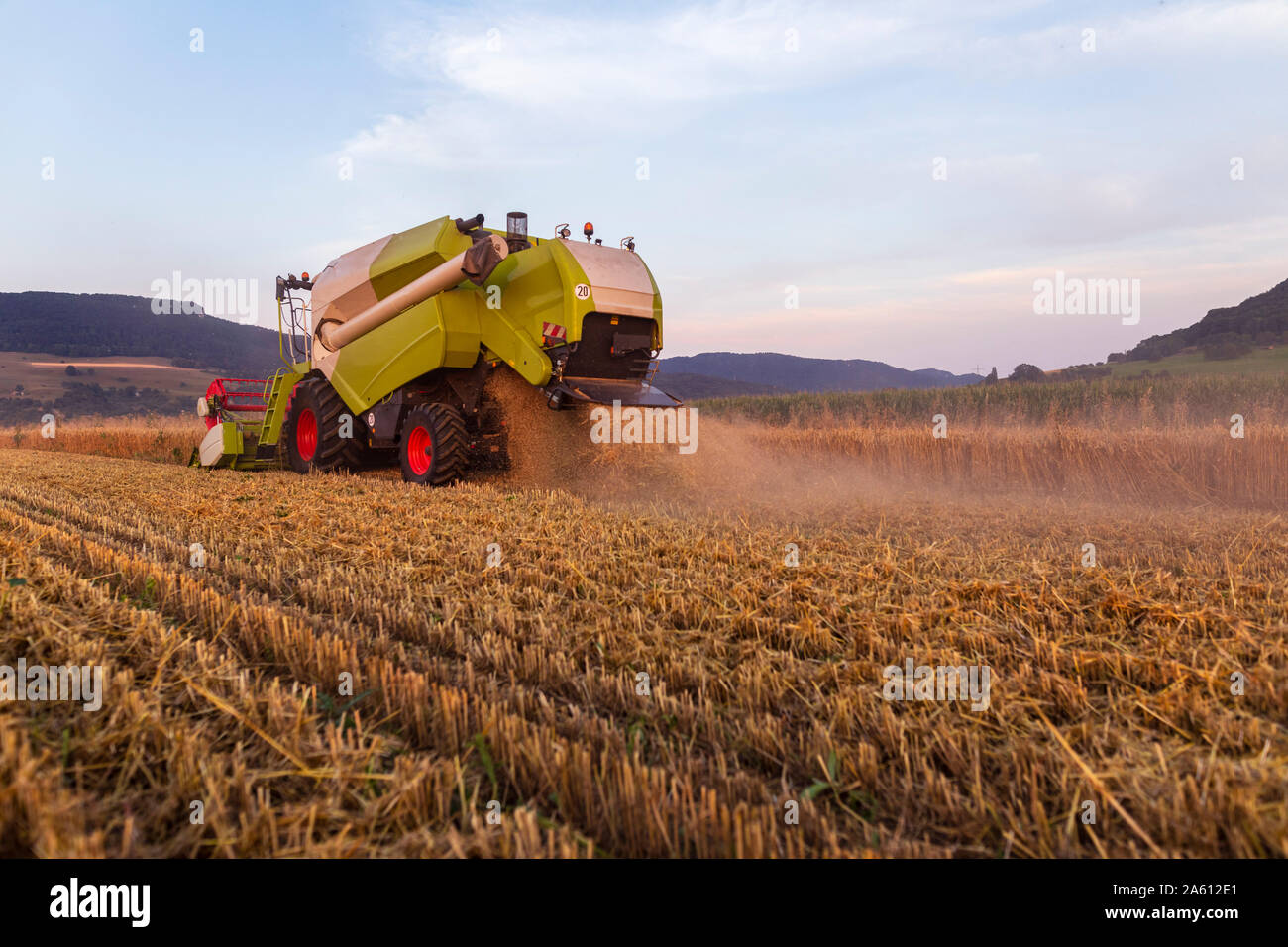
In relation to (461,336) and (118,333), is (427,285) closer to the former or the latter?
(461,336)

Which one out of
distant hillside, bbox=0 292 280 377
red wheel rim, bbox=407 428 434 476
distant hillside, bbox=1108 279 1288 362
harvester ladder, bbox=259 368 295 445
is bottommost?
red wheel rim, bbox=407 428 434 476

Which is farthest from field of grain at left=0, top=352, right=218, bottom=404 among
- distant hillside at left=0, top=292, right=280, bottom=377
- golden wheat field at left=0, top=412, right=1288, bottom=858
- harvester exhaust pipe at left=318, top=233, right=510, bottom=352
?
golden wheat field at left=0, top=412, right=1288, bottom=858

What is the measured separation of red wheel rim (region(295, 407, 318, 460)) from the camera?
10125mm

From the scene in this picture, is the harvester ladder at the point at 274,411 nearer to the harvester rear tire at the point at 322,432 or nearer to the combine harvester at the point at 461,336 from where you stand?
the harvester rear tire at the point at 322,432

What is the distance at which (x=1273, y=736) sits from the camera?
2.05 m

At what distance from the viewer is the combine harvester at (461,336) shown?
7184 millimetres

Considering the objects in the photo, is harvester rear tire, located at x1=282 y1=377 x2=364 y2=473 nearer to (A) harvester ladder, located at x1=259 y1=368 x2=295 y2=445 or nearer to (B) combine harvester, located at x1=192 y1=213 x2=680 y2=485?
(B) combine harvester, located at x1=192 y1=213 x2=680 y2=485

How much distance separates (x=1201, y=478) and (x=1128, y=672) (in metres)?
7.08

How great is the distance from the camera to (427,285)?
7.68 meters

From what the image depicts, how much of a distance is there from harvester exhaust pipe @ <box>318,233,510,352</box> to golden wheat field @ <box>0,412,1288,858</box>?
277 cm

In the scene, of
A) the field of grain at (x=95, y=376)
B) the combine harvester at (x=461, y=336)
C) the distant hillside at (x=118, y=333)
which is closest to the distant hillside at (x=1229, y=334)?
the combine harvester at (x=461, y=336)

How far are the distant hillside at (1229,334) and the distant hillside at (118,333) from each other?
102m

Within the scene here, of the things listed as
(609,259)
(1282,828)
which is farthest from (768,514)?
(1282,828)
